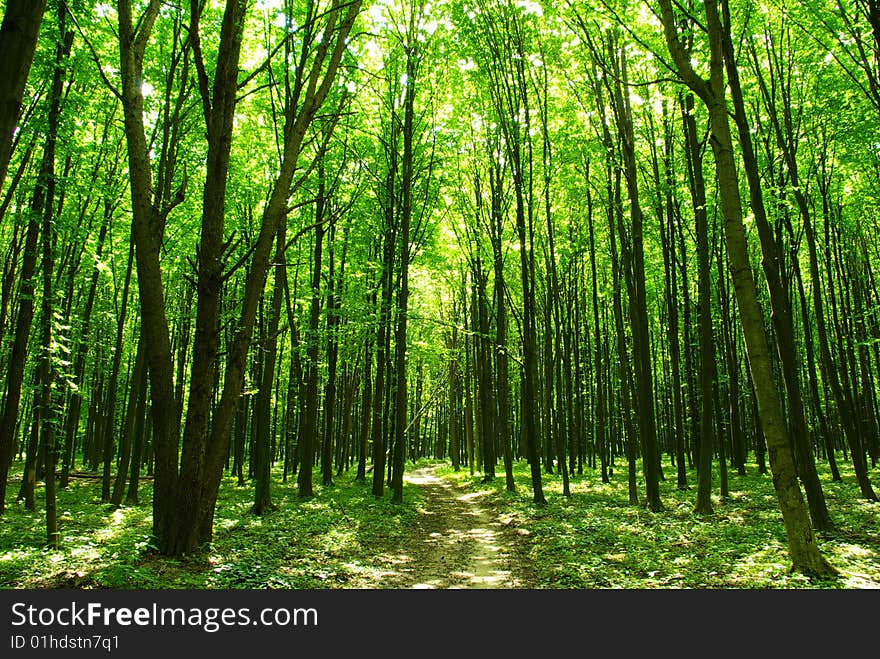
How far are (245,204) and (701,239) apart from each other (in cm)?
1357

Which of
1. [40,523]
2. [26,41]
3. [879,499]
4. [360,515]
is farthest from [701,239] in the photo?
[40,523]

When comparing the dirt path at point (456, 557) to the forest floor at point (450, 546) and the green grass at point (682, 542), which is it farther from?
the green grass at point (682, 542)

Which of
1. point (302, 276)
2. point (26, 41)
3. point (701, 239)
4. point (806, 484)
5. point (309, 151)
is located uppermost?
point (309, 151)

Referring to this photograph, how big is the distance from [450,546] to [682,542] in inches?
164

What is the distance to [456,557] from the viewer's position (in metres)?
8.73

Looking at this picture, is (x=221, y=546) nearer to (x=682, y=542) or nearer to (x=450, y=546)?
(x=450, y=546)

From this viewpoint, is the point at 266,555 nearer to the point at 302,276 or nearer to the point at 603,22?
the point at 603,22

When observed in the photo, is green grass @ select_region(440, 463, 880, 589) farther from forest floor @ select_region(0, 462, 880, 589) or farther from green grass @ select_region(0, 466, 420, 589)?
green grass @ select_region(0, 466, 420, 589)

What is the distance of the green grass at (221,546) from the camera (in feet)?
19.0

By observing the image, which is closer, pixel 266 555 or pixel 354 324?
pixel 266 555

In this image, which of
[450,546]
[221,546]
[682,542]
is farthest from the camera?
[450,546]

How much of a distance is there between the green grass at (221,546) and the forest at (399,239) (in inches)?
3.2

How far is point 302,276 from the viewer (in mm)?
23844

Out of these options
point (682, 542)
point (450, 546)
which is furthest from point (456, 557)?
point (682, 542)
